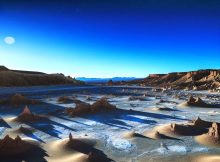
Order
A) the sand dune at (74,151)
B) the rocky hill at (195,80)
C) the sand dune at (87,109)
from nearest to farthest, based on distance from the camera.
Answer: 1. the sand dune at (74,151)
2. the sand dune at (87,109)
3. the rocky hill at (195,80)

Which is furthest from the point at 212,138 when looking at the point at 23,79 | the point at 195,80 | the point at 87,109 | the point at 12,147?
the point at 195,80

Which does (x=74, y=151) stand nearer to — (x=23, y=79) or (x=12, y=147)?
(x=12, y=147)

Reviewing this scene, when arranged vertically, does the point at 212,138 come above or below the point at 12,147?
above

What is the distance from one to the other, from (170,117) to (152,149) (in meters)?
6.49

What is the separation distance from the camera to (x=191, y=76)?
58344mm

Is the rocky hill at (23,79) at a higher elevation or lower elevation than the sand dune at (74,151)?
higher

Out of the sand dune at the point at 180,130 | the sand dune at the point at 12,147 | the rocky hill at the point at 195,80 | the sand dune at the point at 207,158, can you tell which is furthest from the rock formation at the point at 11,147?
the rocky hill at the point at 195,80

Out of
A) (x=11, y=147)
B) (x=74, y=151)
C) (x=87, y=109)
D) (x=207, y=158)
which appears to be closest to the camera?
(x=207, y=158)

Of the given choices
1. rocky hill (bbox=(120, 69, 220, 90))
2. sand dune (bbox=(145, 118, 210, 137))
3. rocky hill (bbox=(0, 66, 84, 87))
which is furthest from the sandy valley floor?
rocky hill (bbox=(0, 66, 84, 87))

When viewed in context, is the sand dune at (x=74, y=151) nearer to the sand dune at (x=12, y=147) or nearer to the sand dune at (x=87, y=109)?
the sand dune at (x=12, y=147)

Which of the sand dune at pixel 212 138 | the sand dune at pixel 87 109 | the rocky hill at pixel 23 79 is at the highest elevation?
the rocky hill at pixel 23 79

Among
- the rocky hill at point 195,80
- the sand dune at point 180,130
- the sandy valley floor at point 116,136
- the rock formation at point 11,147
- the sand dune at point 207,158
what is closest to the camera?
the sand dune at point 207,158

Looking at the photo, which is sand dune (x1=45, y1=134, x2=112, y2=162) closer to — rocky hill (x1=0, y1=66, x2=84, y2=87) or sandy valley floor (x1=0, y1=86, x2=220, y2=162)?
sandy valley floor (x1=0, y1=86, x2=220, y2=162)

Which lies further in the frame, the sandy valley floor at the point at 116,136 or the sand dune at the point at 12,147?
the sand dune at the point at 12,147
